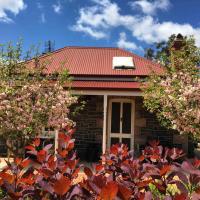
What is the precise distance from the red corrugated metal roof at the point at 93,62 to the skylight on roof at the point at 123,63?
214mm

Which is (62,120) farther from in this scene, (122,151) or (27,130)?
(122,151)

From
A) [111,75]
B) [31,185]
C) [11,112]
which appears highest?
[111,75]

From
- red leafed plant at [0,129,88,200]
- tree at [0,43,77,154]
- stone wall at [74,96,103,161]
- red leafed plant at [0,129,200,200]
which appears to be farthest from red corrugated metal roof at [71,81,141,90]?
red leafed plant at [0,129,88,200]

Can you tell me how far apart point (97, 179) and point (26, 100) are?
7112 millimetres

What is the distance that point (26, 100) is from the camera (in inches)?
358

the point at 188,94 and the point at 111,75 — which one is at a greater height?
the point at 111,75

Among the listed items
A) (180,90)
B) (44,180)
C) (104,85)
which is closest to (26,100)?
(180,90)

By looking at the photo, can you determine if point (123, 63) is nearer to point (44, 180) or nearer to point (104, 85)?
point (104, 85)

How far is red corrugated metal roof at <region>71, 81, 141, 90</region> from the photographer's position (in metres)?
14.2

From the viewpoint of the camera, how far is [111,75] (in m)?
15.8

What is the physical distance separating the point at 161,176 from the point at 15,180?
957 mm

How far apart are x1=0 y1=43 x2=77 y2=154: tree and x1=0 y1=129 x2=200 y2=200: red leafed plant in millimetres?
5315

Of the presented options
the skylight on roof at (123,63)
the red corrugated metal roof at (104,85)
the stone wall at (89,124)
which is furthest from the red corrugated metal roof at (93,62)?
the stone wall at (89,124)

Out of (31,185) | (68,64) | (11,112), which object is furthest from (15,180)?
(68,64)
